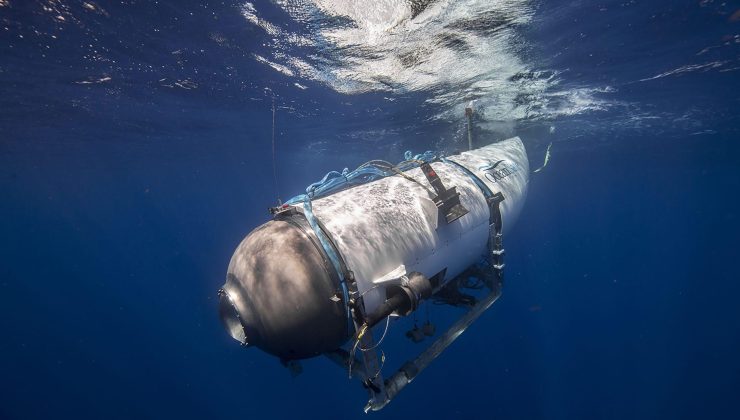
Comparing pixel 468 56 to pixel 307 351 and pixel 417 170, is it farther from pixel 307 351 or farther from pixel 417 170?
pixel 307 351

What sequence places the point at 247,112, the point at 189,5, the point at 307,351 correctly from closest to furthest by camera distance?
the point at 307,351
the point at 189,5
the point at 247,112

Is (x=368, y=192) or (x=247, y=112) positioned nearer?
(x=368, y=192)

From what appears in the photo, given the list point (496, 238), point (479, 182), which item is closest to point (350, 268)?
point (496, 238)

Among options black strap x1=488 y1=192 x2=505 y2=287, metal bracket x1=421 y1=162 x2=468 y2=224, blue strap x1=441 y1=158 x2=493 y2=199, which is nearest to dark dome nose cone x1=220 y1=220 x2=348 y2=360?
metal bracket x1=421 y1=162 x2=468 y2=224

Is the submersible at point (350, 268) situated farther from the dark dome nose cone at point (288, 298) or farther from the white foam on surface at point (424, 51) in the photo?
the white foam on surface at point (424, 51)

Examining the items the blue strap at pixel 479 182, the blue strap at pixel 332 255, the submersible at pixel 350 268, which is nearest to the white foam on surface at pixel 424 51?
the blue strap at pixel 479 182

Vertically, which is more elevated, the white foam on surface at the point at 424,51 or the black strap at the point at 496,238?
the white foam on surface at the point at 424,51

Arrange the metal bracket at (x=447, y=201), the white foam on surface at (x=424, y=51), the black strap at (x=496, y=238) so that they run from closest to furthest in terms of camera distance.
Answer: the metal bracket at (x=447, y=201)
the black strap at (x=496, y=238)
the white foam on surface at (x=424, y=51)

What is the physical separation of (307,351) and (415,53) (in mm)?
7623

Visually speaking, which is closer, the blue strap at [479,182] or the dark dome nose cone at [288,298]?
the dark dome nose cone at [288,298]

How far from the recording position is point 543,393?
74.7 feet

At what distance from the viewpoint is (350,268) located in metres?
3.11

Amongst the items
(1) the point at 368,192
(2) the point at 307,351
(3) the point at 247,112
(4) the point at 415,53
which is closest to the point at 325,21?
(4) the point at 415,53

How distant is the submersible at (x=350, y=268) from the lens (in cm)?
297
